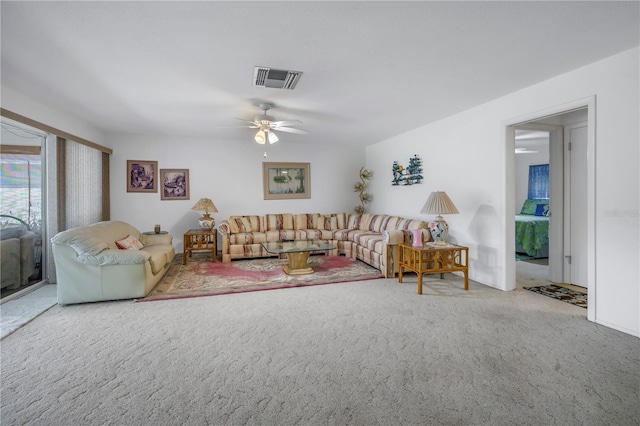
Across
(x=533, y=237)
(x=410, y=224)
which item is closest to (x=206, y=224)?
(x=410, y=224)

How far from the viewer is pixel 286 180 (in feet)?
23.0

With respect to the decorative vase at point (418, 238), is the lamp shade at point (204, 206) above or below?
above

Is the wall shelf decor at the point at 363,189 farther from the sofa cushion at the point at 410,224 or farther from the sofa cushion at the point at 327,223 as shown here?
the sofa cushion at the point at 410,224

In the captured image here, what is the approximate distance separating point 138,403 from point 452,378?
6.38 ft

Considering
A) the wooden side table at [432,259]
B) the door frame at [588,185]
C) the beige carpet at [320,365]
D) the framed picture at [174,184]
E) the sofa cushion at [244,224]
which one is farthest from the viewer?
the framed picture at [174,184]

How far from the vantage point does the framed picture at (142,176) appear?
606cm

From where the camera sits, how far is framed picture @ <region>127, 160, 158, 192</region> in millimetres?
6062

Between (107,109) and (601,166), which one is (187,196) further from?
(601,166)

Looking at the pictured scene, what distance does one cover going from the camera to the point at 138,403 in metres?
1.79

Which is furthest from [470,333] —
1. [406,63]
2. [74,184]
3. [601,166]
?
[74,184]

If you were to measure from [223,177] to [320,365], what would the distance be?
5.24 metres

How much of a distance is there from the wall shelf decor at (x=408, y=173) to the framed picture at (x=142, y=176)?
4846 mm

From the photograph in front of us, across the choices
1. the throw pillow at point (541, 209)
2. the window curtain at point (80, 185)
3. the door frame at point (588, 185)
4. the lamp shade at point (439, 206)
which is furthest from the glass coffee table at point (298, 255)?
the throw pillow at point (541, 209)

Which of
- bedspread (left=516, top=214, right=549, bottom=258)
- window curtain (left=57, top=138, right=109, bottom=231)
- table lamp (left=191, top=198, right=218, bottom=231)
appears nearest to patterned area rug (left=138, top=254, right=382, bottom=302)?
table lamp (left=191, top=198, right=218, bottom=231)
